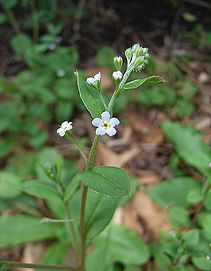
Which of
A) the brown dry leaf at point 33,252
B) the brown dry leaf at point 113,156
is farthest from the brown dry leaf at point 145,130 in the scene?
the brown dry leaf at point 33,252

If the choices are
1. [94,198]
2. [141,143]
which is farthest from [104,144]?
[94,198]

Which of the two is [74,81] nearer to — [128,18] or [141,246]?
[128,18]

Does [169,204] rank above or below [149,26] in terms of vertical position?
below

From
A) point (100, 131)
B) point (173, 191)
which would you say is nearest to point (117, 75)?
point (100, 131)

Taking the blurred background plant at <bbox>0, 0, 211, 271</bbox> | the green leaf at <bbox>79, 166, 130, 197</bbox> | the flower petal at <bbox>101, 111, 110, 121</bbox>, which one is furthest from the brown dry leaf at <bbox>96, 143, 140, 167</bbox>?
the flower petal at <bbox>101, 111, 110, 121</bbox>

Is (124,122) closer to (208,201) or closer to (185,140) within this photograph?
(185,140)

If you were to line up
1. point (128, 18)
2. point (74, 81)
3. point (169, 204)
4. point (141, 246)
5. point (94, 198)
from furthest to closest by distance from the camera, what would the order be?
point (128, 18) < point (74, 81) < point (169, 204) < point (141, 246) < point (94, 198)
